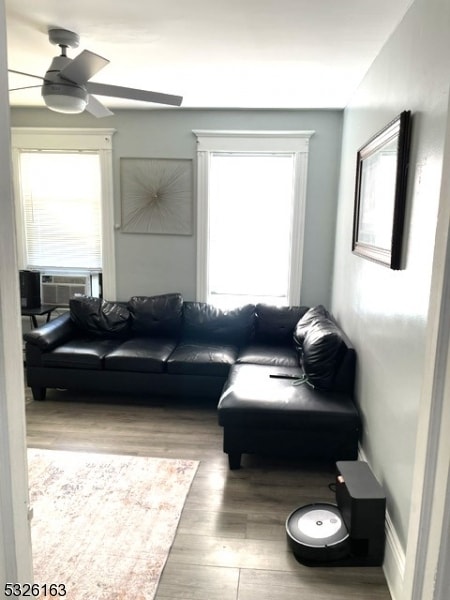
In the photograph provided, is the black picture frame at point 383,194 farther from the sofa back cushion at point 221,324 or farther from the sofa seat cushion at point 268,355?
the sofa back cushion at point 221,324

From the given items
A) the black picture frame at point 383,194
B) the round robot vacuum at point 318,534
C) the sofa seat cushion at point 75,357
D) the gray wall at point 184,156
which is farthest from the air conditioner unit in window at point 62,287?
the round robot vacuum at point 318,534

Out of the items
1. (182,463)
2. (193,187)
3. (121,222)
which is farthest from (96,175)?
(182,463)

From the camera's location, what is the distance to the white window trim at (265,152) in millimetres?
4336

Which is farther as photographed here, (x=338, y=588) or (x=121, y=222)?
(x=121, y=222)

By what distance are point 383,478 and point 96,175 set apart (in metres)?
3.88

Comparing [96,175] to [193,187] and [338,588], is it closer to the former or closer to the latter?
[193,187]

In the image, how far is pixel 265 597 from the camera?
75.7 inches

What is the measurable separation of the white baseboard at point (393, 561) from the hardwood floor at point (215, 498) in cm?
6

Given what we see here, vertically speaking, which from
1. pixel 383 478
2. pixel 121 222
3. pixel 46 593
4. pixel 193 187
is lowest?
pixel 46 593

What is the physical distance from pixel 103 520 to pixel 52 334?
203cm

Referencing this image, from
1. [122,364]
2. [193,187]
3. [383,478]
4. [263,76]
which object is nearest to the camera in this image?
[383,478]

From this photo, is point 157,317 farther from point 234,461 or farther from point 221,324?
point 234,461

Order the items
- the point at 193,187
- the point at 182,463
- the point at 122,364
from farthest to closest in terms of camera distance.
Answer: the point at 193,187, the point at 122,364, the point at 182,463

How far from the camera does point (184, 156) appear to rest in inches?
176
